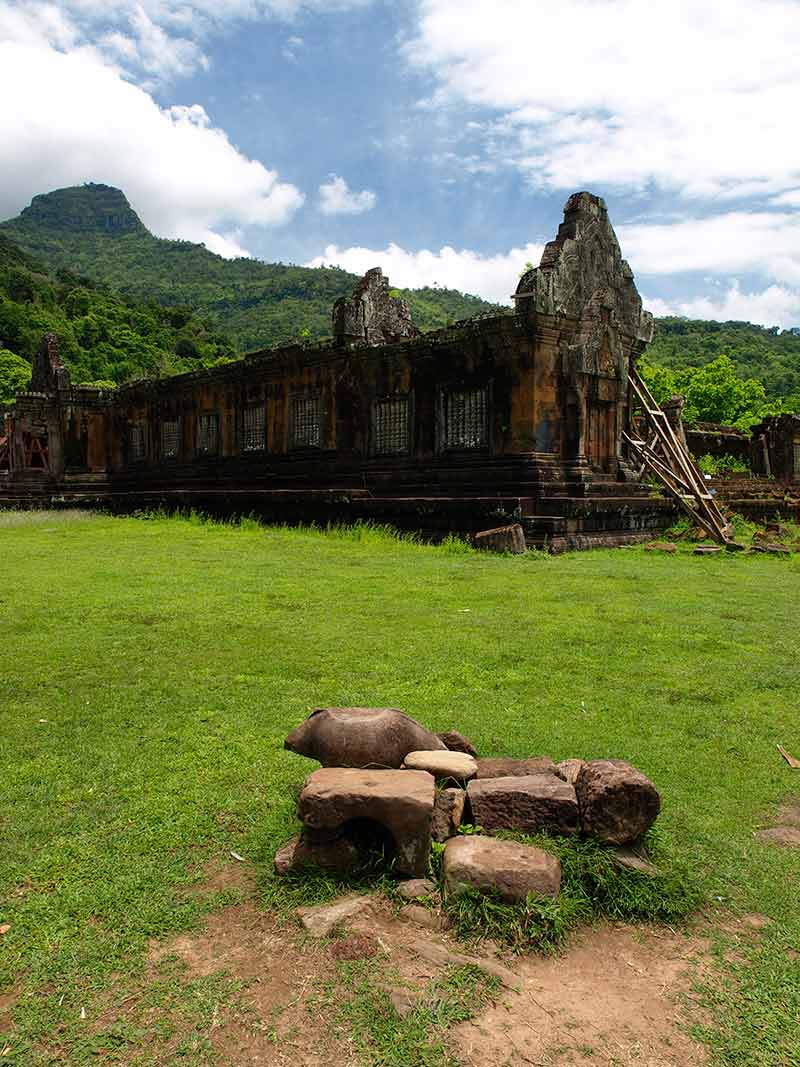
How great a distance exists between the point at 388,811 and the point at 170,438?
2384cm

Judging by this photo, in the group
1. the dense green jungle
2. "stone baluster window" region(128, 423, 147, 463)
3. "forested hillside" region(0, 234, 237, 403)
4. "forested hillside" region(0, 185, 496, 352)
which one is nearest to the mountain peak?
"forested hillside" region(0, 185, 496, 352)

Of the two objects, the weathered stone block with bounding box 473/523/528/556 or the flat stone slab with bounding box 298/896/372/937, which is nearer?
the flat stone slab with bounding box 298/896/372/937

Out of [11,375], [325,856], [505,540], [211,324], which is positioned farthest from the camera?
[211,324]

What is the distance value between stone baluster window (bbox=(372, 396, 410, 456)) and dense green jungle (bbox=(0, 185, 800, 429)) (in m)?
6.51

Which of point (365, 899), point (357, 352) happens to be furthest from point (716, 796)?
point (357, 352)

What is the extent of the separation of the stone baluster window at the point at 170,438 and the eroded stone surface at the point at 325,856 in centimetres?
2304

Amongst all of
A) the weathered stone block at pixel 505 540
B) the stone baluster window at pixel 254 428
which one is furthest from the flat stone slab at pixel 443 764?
the stone baluster window at pixel 254 428

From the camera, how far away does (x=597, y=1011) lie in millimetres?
2324

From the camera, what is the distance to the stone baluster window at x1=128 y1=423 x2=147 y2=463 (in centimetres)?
2652

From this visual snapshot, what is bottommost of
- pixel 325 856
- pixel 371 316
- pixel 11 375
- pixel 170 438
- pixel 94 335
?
pixel 325 856

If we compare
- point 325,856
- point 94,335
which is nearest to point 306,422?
point 325,856

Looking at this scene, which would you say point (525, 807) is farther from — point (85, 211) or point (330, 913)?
point (85, 211)

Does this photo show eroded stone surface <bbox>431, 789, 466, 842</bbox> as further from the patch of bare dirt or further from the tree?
the tree

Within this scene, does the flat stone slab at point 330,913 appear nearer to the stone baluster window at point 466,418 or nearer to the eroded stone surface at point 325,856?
the eroded stone surface at point 325,856
